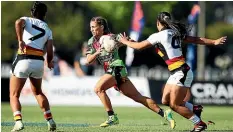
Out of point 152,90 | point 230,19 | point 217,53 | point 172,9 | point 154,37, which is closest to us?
point 154,37

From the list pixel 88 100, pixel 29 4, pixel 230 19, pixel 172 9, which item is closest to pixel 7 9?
pixel 29 4

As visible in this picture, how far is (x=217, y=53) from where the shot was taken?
51.1 metres

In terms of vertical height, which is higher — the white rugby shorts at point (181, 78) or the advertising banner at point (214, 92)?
the white rugby shorts at point (181, 78)

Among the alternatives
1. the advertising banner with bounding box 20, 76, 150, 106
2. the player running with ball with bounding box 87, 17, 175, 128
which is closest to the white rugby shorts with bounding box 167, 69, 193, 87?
the player running with ball with bounding box 87, 17, 175, 128

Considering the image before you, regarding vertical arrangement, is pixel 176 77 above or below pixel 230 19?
below

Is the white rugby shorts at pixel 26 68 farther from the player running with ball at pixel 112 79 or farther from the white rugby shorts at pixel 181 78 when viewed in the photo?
the white rugby shorts at pixel 181 78

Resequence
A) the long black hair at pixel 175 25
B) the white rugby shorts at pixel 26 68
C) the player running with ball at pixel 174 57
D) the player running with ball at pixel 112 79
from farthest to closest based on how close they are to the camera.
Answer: the player running with ball at pixel 112 79, the white rugby shorts at pixel 26 68, the long black hair at pixel 175 25, the player running with ball at pixel 174 57

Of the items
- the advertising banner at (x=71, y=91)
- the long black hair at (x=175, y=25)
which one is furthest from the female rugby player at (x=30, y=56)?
the advertising banner at (x=71, y=91)

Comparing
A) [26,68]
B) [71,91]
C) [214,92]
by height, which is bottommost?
[214,92]

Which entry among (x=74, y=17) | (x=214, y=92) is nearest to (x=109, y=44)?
(x=214, y=92)

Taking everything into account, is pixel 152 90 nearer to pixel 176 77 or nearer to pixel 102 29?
pixel 102 29

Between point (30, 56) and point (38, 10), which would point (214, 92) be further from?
point (30, 56)

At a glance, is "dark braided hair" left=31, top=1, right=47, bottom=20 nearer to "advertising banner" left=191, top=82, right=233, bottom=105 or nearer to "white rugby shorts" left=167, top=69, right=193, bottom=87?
"white rugby shorts" left=167, top=69, right=193, bottom=87

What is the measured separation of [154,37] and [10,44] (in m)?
34.4
